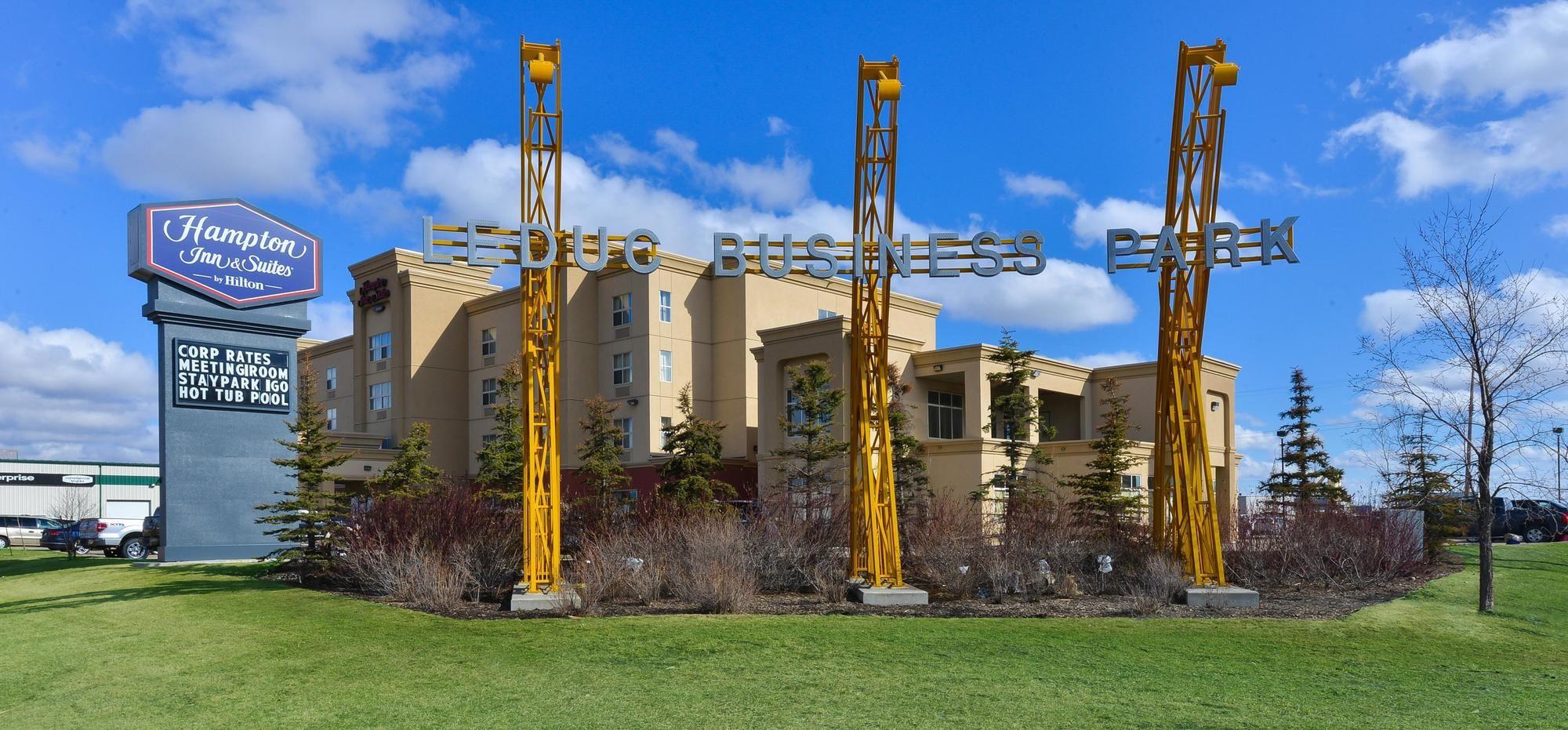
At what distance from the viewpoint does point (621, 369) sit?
43.9m

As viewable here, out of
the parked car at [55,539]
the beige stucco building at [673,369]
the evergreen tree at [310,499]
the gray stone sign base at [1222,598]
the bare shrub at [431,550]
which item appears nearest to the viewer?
the gray stone sign base at [1222,598]

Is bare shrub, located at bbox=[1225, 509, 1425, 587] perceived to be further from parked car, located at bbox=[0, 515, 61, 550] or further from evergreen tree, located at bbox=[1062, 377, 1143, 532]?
parked car, located at bbox=[0, 515, 61, 550]

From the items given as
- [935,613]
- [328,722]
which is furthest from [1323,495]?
[328,722]

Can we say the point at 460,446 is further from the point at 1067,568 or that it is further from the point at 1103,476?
the point at 1067,568

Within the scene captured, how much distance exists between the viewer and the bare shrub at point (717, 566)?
604 inches

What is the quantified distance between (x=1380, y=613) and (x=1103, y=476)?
14.7 meters

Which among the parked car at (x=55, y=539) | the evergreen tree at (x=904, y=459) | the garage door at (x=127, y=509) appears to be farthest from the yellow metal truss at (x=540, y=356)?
the garage door at (x=127, y=509)

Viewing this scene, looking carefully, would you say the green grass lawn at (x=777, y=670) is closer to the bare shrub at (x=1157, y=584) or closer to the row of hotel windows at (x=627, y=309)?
the bare shrub at (x=1157, y=584)

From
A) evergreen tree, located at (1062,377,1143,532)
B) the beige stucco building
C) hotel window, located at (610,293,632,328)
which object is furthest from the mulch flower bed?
hotel window, located at (610,293,632,328)

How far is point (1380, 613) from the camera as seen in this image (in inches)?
584

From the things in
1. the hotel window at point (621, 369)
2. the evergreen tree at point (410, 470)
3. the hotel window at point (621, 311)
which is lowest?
the evergreen tree at point (410, 470)

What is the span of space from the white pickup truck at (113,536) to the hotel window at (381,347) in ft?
49.0

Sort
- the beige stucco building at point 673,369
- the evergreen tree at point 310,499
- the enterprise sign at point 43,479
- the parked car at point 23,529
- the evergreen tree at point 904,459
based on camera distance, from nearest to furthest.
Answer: the evergreen tree at point 310,499, the evergreen tree at point 904,459, the beige stucco building at point 673,369, the parked car at point 23,529, the enterprise sign at point 43,479

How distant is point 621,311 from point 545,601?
29.6 m
